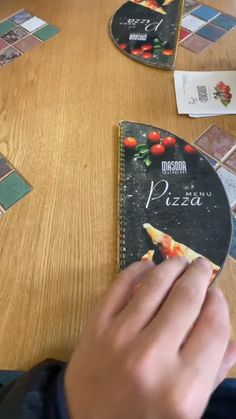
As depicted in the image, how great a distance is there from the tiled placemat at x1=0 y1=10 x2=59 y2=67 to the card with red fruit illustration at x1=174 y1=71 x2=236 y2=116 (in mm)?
338

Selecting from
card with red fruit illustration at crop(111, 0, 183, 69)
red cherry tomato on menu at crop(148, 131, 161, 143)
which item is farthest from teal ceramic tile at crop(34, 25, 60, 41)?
red cherry tomato on menu at crop(148, 131, 161, 143)

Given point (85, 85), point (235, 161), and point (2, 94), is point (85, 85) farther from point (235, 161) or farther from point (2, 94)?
point (235, 161)

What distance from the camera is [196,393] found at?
0.95ft

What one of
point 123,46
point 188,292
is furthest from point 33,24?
point 188,292

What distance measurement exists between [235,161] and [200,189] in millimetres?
89

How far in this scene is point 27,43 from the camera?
2.87 ft

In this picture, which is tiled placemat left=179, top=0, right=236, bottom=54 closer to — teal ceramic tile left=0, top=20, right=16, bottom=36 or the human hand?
teal ceramic tile left=0, top=20, right=16, bottom=36

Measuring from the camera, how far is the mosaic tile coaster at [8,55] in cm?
84

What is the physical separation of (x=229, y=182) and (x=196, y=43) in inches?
15.4

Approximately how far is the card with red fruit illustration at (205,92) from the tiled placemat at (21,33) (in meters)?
0.34

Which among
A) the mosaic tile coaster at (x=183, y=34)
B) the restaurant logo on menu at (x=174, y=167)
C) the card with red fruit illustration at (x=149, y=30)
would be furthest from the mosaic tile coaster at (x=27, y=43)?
the restaurant logo on menu at (x=174, y=167)

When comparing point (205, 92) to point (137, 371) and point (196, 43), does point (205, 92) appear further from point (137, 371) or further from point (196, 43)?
point (137, 371)

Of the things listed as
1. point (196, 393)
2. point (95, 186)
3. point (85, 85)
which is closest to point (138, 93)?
point (85, 85)

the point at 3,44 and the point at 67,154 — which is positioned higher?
the point at 3,44
